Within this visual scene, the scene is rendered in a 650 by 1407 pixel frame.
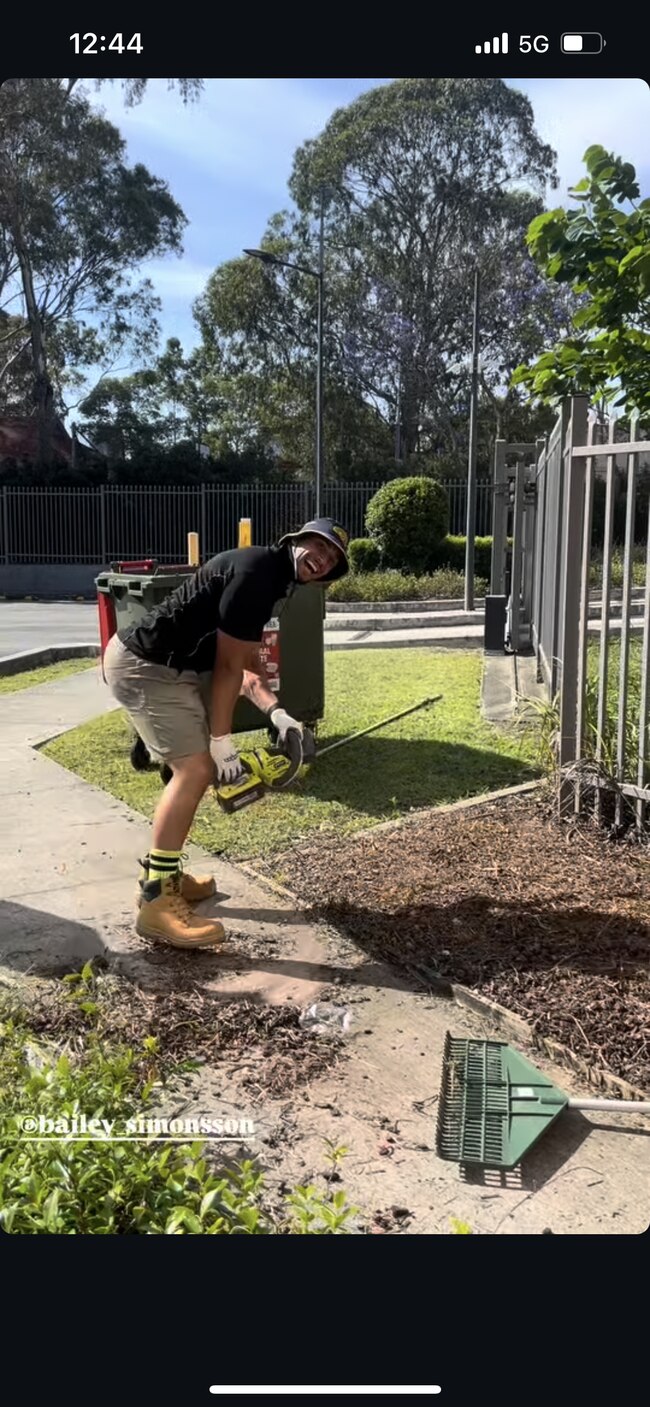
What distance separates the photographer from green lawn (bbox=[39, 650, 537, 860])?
446cm

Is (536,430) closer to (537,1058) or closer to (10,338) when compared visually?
(10,338)

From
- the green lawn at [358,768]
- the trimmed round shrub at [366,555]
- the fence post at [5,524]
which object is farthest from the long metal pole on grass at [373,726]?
the trimmed round shrub at [366,555]

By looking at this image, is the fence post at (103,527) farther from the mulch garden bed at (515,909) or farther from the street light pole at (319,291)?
the mulch garden bed at (515,909)

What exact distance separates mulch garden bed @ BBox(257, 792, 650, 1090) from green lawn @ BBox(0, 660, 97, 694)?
4.99 metres

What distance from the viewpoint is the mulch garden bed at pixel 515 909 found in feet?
9.08

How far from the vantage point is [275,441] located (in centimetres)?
383

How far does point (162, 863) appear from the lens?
3.28 m

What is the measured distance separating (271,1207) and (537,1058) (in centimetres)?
94
